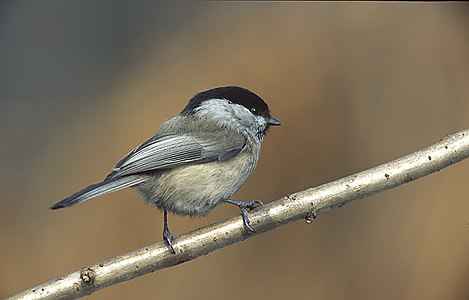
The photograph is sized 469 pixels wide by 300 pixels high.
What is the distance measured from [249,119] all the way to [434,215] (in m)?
0.99

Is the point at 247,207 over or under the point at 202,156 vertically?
under

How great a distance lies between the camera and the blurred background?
2.21 meters

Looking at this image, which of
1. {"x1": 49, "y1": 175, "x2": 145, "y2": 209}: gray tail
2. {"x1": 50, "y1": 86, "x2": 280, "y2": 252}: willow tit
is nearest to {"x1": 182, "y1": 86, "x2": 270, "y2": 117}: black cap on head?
{"x1": 50, "y1": 86, "x2": 280, "y2": 252}: willow tit

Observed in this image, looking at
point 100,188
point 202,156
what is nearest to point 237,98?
point 202,156

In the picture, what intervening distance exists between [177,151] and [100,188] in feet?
0.93

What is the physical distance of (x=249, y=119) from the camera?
1.58 m

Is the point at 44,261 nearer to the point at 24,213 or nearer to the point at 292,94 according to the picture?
the point at 24,213

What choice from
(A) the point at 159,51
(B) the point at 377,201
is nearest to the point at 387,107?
(B) the point at 377,201

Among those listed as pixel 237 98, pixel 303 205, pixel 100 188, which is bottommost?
pixel 303 205

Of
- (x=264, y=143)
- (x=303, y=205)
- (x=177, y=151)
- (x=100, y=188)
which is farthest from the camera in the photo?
(x=264, y=143)

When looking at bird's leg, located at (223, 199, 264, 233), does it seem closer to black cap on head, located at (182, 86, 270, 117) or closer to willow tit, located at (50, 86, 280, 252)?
willow tit, located at (50, 86, 280, 252)

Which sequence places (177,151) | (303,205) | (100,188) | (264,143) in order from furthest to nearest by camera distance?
(264,143), (177,151), (303,205), (100,188)

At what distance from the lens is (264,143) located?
87.4 inches

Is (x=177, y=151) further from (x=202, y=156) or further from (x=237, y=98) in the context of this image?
(x=237, y=98)
